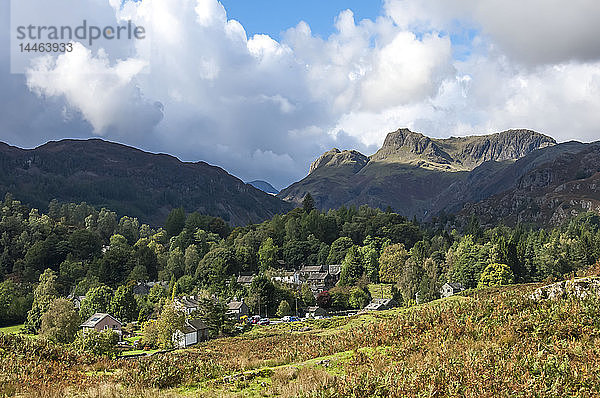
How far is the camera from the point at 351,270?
97.1m

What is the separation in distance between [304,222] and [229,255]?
30.6 m

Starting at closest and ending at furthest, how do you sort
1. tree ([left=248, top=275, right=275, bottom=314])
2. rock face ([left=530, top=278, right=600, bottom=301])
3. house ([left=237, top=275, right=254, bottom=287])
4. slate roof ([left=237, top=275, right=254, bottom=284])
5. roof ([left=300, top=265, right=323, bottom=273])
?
rock face ([left=530, top=278, right=600, bottom=301]), tree ([left=248, top=275, right=275, bottom=314]), house ([left=237, top=275, right=254, bottom=287]), slate roof ([left=237, top=275, right=254, bottom=284]), roof ([left=300, top=265, right=323, bottom=273])

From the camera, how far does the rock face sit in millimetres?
17422

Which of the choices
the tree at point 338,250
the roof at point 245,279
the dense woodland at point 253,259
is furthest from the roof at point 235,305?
the tree at point 338,250

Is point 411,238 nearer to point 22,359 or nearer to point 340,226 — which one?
point 340,226

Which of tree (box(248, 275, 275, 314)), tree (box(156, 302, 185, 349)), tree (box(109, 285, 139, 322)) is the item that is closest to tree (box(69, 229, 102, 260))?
tree (box(109, 285, 139, 322))

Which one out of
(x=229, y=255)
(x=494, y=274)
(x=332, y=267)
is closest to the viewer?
(x=494, y=274)

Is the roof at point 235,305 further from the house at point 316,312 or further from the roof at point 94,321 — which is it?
the roof at point 94,321

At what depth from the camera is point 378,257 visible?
102 metres

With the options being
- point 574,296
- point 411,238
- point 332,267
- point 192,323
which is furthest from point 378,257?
point 574,296

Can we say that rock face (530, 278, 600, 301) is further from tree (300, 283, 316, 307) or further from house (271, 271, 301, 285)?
house (271, 271, 301, 285)

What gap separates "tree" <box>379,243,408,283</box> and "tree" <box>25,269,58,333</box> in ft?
205

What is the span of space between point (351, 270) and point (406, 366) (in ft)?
282

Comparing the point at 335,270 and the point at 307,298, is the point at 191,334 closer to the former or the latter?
the point at 307,298
